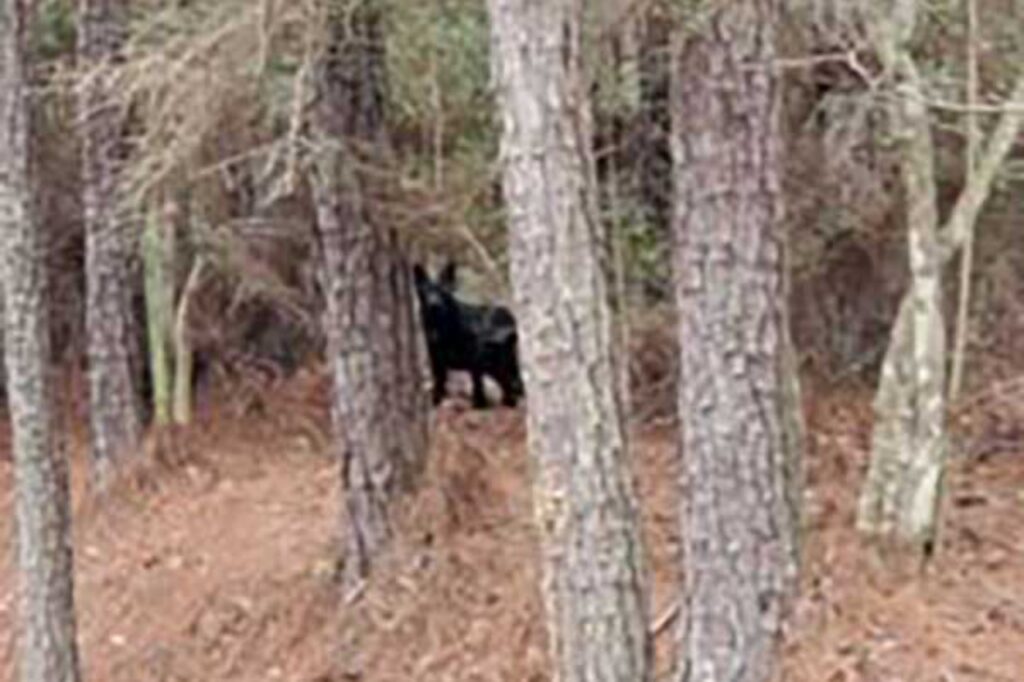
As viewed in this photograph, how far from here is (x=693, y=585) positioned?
805 cm

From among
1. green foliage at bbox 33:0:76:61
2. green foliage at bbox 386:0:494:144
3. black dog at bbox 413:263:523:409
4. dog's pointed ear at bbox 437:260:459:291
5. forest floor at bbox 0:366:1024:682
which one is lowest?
forest floor at bbox 0:366:1024:682

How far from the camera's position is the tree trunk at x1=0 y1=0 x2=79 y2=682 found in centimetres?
1000

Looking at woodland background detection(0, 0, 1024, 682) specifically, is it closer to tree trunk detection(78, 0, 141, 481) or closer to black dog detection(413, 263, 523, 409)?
black dog detection(413, 263, 523, 409)

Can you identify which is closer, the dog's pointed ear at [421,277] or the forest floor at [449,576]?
the forest floor at [449,576]

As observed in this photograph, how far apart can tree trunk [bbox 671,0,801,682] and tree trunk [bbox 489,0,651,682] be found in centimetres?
29

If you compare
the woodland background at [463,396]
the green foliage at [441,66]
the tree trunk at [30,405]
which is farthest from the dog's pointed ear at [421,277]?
the tree trunk at [30,405]

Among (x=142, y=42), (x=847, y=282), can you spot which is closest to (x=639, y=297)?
(x=847, y=282)

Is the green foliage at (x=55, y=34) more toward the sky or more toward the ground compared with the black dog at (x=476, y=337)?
more toward the sky

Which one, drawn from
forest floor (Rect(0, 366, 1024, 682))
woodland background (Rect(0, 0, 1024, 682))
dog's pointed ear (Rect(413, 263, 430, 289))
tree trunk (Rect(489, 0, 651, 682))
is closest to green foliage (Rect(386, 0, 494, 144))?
woodland background (Rect(0, 0, 1024, 682))

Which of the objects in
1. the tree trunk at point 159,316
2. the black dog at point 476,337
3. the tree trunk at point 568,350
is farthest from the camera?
the tree trunk at point 159,316

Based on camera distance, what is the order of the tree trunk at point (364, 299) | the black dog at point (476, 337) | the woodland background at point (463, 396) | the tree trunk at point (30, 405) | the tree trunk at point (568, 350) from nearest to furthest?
the tree trunk at point (568, 350), the woodland background at point (463, 396), the tree trunk at point (30, 405), the tree trunk at point (364, 299), the black dog at point (476, 337)

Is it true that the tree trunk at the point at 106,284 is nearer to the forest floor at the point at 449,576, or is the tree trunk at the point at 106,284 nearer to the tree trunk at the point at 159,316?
the tree trunk at the point at 159,316

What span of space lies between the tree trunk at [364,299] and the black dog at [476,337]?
2943 mm

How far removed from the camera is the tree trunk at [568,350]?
7.76m
